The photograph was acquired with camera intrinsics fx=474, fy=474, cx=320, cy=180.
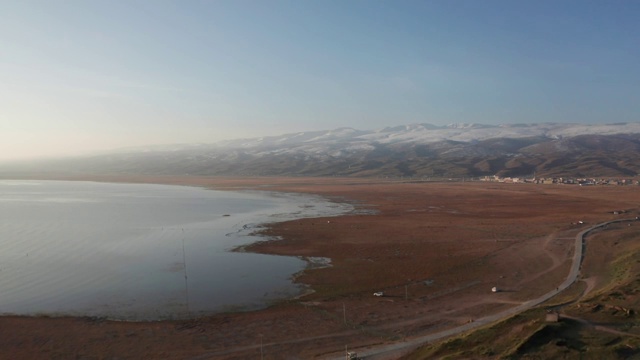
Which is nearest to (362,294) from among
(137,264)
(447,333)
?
(447,333)

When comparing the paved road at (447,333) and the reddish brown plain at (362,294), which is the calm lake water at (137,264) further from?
the paved road at (447,333)

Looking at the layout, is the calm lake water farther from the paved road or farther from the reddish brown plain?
the paved road

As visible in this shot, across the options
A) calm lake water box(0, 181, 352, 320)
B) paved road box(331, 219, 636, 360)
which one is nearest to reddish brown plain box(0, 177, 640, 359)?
paved road box(331, 219, 636, 360)

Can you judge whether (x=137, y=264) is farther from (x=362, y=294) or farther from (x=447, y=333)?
(x=447, y=333)

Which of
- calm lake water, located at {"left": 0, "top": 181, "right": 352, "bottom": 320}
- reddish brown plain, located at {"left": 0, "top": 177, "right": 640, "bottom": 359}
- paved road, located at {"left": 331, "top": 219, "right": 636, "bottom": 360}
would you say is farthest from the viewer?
calm lake water, located at {"left": 0, "top": 181, "right": 352, "bottom": 320}

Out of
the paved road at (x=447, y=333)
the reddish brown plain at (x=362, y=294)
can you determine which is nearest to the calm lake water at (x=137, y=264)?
the reddish brown plain at (x=362, y=294)

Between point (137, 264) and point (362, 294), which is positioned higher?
point (137, 264)

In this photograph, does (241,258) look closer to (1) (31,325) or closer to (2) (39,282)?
(2) (39,282)
